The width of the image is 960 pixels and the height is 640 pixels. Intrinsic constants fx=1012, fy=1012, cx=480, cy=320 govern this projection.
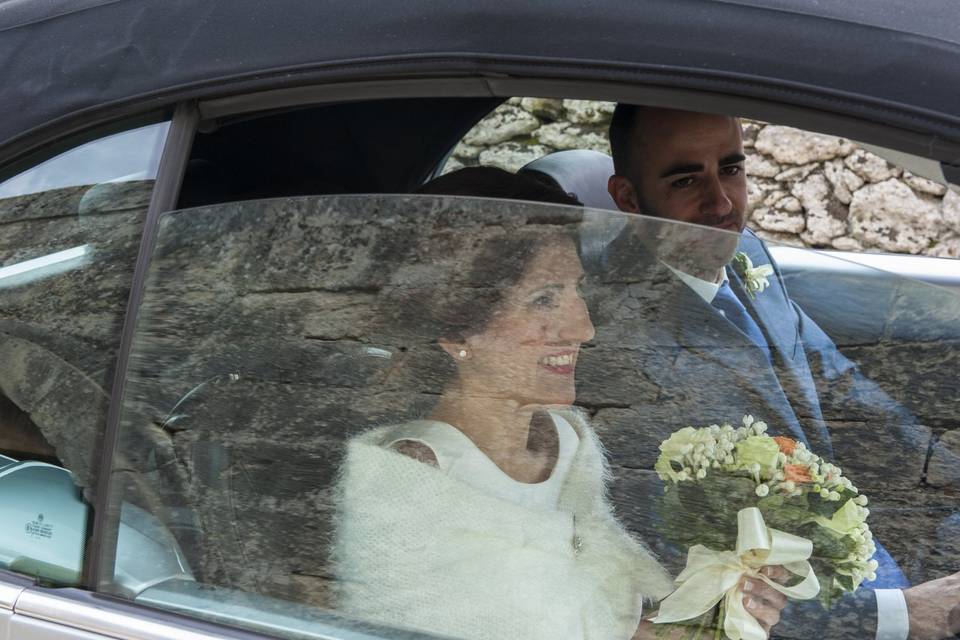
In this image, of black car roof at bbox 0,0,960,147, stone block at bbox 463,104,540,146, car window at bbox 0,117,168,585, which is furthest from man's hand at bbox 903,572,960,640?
car window at bbox 0,117,168,585

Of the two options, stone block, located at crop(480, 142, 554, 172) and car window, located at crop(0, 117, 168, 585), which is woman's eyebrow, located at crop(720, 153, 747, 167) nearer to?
stone block, located at crop(480, 142, 554, 172)

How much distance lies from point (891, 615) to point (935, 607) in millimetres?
47

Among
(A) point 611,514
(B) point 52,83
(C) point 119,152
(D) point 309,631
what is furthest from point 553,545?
(B) point 52,83

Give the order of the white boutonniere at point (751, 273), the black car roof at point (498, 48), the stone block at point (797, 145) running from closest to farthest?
the black car roof at point (498, 48), the white boutonniere at point (751, 273), the stone block at point (797, 145)

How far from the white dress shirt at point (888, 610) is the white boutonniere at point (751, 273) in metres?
0.08

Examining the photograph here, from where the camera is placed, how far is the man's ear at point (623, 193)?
1.52m

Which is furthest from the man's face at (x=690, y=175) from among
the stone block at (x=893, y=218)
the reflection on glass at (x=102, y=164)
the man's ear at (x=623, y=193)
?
the reflection on glass at (x=102, y=164)

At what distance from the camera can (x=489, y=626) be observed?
3.71 ft

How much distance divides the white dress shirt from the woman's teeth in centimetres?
14

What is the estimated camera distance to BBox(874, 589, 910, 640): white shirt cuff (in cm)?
105

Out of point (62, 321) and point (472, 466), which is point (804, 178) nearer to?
point (472, 466)

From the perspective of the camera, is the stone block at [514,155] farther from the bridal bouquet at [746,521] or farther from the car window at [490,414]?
the bridal bouquet at [746,521]

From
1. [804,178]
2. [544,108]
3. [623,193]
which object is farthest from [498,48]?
[804,178]

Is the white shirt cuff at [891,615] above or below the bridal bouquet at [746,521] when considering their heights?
below
